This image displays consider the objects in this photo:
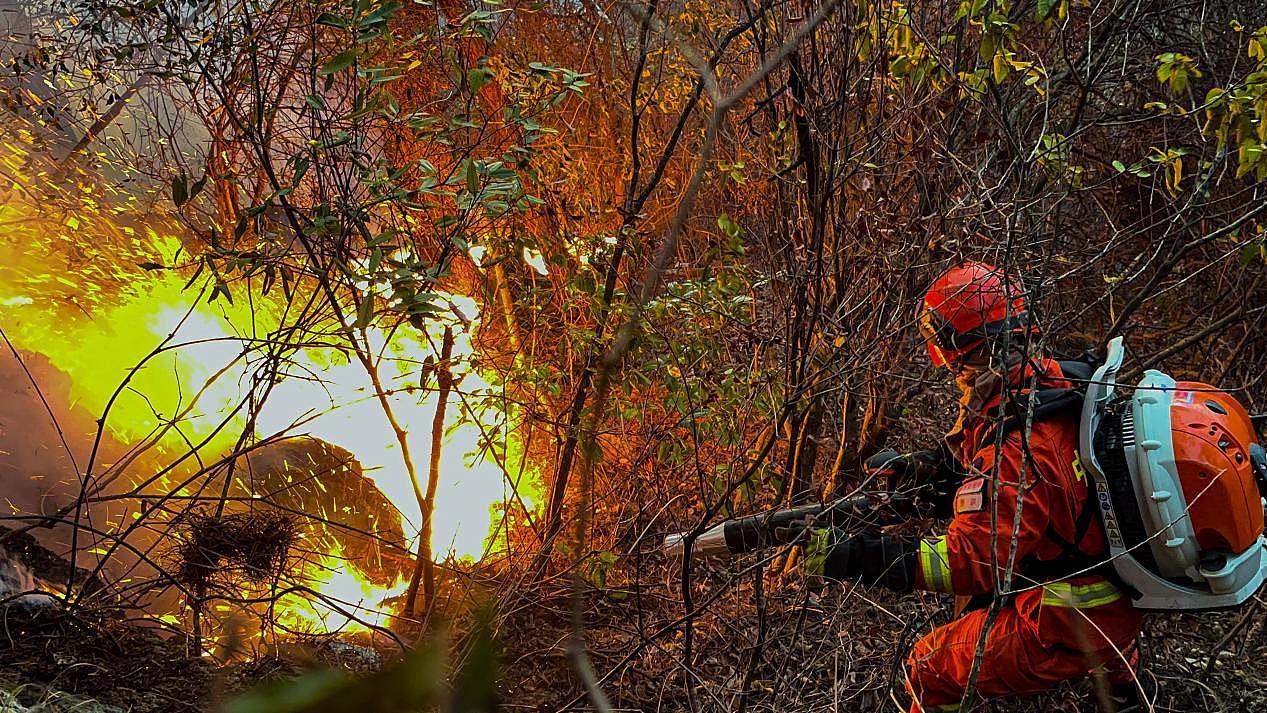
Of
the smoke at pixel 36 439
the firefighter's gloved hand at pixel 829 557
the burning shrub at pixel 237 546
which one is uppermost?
the smoke at pixel 36 439

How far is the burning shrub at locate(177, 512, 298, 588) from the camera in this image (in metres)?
4.36

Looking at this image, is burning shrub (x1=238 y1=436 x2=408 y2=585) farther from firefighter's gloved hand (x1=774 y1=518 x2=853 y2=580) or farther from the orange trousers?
the orange trousers

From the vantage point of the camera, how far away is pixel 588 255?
15.1 feet

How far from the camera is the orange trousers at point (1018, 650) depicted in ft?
10.3

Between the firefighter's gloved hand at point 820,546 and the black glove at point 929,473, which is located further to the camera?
the black glove at point 929,473

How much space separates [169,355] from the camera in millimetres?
7742

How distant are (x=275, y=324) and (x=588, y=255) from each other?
342 centimetres

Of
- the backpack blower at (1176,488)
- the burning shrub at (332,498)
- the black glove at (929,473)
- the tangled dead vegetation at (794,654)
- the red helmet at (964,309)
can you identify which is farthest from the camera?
the burning shrub at (332,498)

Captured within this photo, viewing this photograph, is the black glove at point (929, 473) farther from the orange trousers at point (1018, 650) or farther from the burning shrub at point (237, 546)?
the burning shrub at point (237, 546)

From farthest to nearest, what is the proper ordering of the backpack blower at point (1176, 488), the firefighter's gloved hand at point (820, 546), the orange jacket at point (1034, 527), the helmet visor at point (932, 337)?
the helmet visor at point (932, 337) → the firefighter's gloved hand at point (820, 546) → the orange jacket at point (1034, 527) → the backpack blower at point (1176, 488)

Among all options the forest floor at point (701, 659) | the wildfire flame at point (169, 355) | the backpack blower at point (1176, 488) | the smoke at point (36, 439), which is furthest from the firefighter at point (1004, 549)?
the smoke at point (36, 439)

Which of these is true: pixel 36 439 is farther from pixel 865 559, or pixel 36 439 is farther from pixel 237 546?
pixel 865 559

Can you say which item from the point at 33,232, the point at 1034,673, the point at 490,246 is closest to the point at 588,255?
the point at 490,246

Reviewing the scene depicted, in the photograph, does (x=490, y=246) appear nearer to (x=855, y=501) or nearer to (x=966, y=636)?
(x=855, y=501)
